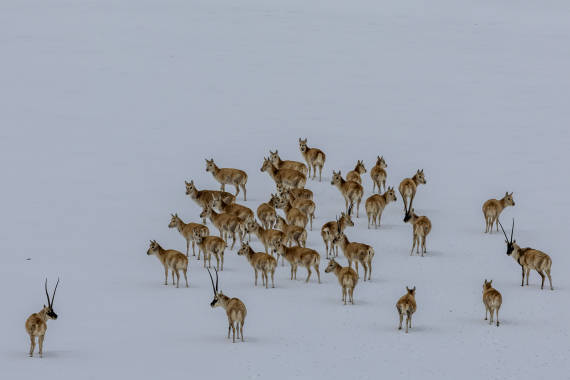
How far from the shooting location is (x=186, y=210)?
2666cm

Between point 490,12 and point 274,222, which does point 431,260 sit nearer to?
point 274,222

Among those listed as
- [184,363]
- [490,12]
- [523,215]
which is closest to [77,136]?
[523,215]

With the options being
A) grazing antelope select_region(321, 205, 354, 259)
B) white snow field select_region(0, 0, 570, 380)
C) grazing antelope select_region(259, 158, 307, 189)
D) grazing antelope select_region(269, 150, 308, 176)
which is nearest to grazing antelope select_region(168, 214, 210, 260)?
white snow field select_region(0, 0, 570, 380)

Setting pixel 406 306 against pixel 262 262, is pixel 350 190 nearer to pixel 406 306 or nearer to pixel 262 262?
pixel 262 262

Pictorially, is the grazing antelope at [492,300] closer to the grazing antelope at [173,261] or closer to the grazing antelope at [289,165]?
the grazing antelope at [173,261]

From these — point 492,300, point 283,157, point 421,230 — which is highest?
point 283,157

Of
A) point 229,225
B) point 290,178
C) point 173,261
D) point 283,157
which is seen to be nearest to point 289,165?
point 290,178

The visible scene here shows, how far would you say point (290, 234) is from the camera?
73.5 feet

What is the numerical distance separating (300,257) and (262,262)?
33.5 inches

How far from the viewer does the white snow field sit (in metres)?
17.6

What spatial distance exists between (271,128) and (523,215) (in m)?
12.7

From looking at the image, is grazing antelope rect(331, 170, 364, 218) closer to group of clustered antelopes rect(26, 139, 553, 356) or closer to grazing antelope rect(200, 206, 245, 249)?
group of clustered antelopes rect(26, 139, 553, 356)

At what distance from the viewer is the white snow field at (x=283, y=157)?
17625 mm

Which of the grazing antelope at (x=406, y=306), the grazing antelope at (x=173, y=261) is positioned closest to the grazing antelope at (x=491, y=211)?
the grazing antelope at (x=406, y=306)
